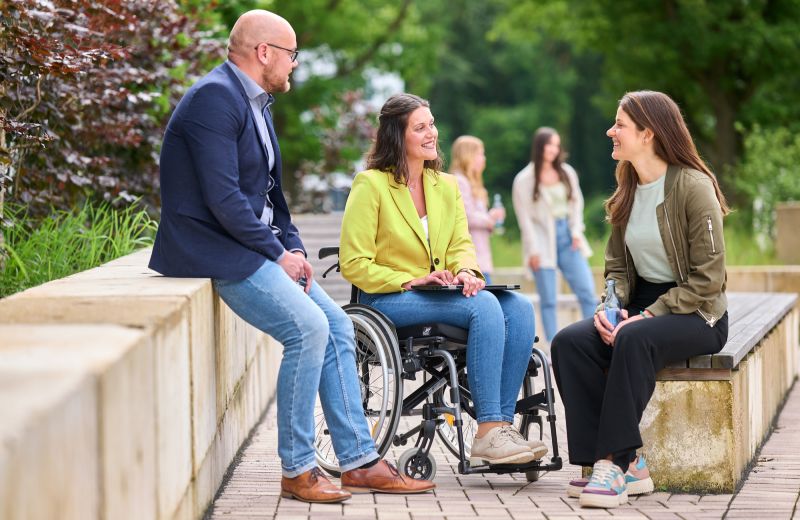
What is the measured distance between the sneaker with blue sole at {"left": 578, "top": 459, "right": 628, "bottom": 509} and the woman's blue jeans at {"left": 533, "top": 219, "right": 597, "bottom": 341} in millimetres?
5743

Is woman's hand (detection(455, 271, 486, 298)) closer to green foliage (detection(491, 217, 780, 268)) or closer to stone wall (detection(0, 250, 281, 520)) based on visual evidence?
stone wall (detection(0, 250, 281, 520))

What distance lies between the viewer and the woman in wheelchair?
5.50m

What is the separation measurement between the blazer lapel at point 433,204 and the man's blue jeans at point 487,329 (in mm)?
383

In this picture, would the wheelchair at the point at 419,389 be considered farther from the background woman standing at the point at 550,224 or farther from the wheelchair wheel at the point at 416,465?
the background woman standing at the point at 550,224

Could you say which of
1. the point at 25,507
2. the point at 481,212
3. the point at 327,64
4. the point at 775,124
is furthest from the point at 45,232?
the point at 327,64

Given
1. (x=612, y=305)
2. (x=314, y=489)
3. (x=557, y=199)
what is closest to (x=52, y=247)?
(x=314, y=489)

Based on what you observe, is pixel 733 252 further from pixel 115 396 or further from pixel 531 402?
pixel 115 396

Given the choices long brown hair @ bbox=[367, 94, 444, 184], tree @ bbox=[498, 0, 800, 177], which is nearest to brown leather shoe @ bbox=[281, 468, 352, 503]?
long brown hair @ bbox=[367, 94, 444, 184]

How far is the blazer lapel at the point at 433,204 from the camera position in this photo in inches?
236

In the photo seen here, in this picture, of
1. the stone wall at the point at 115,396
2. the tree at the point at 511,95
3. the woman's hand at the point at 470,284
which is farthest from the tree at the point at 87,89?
the tree at the point at 511,95

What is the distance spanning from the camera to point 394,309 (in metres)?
5.68

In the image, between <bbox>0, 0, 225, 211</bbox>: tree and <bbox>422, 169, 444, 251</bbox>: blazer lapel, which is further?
<bbox>0, 0, 225, 211</bbox>: tree

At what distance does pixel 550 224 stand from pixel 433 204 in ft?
16.3

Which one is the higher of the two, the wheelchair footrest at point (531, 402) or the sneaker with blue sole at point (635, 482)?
the wheelchair footrest at point (531, 402)
